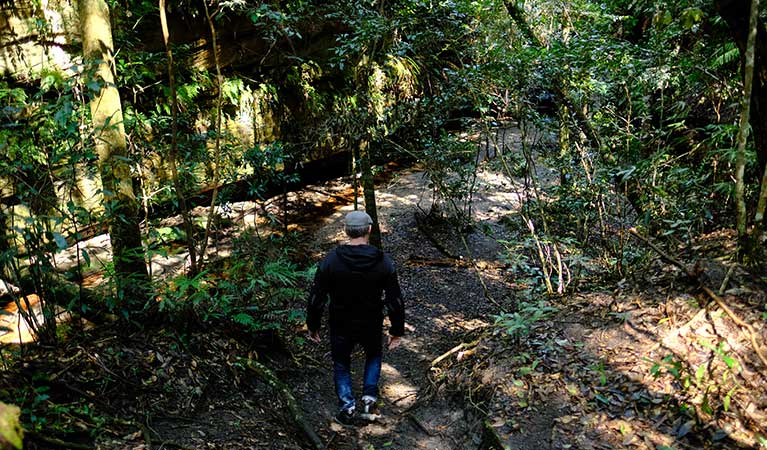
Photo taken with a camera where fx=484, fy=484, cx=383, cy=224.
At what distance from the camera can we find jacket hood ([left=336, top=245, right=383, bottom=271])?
14.4 ft

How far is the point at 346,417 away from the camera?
15.1 ft

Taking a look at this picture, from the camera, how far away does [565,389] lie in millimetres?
4195

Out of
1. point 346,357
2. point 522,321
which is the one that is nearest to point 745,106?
point 522,321

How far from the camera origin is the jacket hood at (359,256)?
14.4ft

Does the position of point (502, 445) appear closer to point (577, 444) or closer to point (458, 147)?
point (577, 444)

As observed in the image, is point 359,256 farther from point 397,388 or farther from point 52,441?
point 52,441

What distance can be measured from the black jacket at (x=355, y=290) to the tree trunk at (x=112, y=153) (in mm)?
1690

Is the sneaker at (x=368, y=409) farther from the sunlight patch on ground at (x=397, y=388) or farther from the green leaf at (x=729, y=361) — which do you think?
the green leaf at (x=729, y=361)

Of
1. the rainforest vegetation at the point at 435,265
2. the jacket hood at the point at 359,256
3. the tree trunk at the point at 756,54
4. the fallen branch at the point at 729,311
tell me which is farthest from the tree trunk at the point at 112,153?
the tree trunk at the point at 756,54

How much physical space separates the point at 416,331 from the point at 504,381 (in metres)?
3.02

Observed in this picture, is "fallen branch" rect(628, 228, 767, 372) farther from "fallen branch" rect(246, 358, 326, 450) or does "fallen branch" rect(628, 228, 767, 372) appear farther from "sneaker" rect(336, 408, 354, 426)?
"fallen branch" rect(246, 358, 326, 450)

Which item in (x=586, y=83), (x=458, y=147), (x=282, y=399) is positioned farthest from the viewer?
(x=458, y=147)

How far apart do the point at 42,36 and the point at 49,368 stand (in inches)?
286

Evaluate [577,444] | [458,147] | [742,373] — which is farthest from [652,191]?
[458,147]
